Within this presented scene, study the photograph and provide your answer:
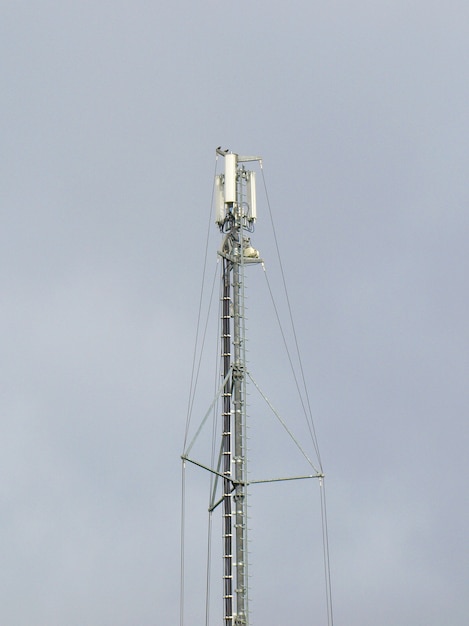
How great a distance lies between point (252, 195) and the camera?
88.1m

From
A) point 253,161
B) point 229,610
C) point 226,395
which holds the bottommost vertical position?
point 229,610

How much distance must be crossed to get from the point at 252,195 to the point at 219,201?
6.81 ft

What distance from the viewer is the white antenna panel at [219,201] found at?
87.8m

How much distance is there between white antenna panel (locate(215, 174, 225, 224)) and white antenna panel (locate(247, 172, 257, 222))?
1.67m

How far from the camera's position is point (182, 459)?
265 ft

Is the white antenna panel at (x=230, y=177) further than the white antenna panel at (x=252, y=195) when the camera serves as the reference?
No

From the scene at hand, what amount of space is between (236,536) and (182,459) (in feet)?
17.9

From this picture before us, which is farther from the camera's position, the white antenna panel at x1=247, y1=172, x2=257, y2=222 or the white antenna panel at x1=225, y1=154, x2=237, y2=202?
the white antenna panel at x1=247, y1=172, x2=257, y2=222

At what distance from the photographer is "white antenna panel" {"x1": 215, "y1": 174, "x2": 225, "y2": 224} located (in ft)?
288

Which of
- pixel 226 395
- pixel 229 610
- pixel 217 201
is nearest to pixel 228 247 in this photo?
pixel 217 201

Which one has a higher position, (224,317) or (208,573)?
(224,317)

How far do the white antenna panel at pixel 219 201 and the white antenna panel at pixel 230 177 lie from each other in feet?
2.61

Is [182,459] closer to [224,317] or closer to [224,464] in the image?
[224,464]

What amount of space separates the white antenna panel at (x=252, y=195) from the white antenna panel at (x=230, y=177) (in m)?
1.18
